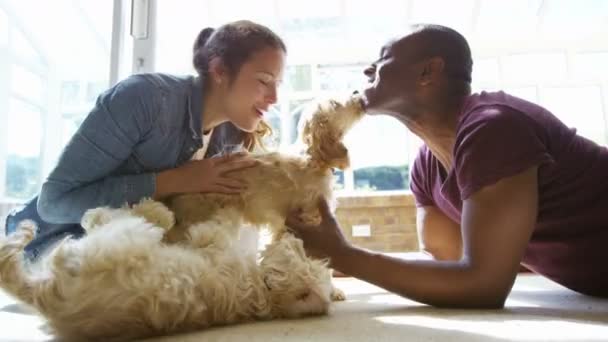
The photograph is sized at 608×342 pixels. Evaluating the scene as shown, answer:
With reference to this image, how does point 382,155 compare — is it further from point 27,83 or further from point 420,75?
point 420,75

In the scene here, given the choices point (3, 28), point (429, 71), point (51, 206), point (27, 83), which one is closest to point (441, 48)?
point (429, 71)

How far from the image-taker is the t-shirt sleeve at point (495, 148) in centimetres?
98

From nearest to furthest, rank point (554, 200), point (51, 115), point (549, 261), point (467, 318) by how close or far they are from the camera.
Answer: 1. point (467, 318)
2. point (554, 200)
3. point (549, 261)
4. point (51, 115)

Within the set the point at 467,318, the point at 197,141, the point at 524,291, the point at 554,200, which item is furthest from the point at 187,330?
the point at 524,291

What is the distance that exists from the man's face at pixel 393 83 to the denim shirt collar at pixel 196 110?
471mm

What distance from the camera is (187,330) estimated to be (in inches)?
32.3

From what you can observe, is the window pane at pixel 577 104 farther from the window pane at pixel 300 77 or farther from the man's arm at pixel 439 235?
the man's arm at pixel 439 235

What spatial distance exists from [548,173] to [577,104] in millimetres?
5105

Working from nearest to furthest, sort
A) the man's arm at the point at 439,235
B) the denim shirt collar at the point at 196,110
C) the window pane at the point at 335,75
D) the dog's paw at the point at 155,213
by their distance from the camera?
the dog's paw at the point at 155,213
the denim shirt collar at the point at 196,110
the man's arm at the point at 439,235
the window pane at the point at 335,75

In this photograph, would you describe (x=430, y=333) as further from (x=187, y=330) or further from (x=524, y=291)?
(x=524, y=291)

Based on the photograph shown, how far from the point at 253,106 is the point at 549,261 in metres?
0.92

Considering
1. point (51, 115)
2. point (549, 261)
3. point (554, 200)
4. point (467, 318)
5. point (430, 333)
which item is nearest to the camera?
point (430, 333)

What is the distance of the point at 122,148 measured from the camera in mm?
1168

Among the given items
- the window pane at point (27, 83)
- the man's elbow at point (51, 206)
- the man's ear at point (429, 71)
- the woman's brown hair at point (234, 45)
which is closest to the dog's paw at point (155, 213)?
the man's elbow at point (51, 206)
